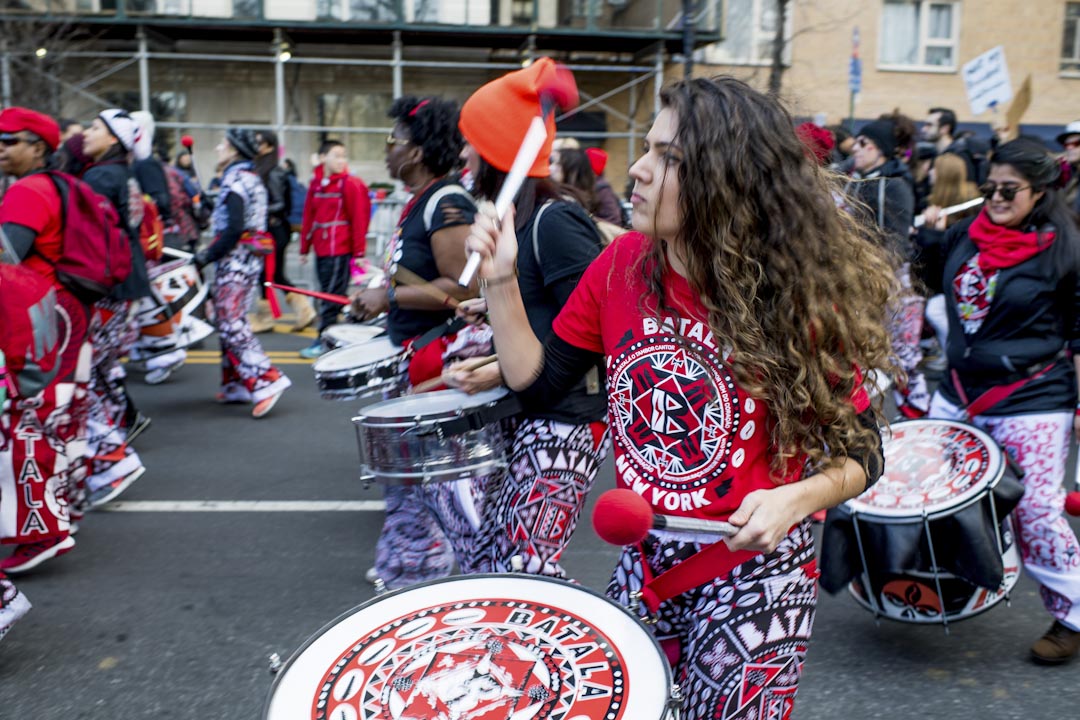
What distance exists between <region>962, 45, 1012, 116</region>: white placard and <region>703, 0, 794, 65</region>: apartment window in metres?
13.7

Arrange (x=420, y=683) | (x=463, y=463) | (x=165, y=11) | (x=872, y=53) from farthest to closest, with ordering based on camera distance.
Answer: (x=872, y=53) < (x=165, y=11) < (x=463, y=463) < (x=420, y=683)

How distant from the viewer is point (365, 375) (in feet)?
12.4

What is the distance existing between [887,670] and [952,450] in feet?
2.66

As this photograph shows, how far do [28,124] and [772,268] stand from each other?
401 centimetres

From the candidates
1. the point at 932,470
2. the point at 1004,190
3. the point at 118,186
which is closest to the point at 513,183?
the point at 932,470

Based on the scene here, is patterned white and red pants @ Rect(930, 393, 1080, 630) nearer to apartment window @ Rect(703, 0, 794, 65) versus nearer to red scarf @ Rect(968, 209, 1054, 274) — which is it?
red scarf @ Rect(968, 209, 1054, 274)

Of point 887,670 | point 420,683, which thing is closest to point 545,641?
point 420,683

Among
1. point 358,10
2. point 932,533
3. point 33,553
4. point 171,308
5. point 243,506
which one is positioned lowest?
point 243,506

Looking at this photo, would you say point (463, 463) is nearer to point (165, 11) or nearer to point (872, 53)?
Answer: point (165, 11)

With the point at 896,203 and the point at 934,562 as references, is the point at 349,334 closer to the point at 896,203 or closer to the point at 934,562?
the point at 934,562

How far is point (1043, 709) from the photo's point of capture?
338 cm

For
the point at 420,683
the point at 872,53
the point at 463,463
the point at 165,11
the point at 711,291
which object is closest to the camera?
the point at 420,683

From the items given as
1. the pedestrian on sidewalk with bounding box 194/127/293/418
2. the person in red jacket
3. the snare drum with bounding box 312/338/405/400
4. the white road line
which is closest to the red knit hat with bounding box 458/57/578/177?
the snare drum with bounding box 312/338/405/400

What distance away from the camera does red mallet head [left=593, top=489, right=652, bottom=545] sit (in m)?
1.63
